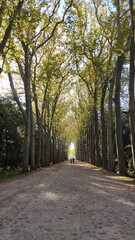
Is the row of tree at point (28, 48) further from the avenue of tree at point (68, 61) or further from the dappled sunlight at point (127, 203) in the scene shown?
the dappled sunlight at point (127, 203)

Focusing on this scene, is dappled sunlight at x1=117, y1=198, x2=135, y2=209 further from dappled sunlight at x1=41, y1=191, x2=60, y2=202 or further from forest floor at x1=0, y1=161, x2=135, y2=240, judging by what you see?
dappled sunlight at x1=41, y1=191, x2=60, y2=202

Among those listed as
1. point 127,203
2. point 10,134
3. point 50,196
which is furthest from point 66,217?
point 10,134

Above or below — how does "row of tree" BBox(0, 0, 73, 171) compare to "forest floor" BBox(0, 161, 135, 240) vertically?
above

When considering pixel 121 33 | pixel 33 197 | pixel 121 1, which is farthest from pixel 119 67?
pixel 33 197

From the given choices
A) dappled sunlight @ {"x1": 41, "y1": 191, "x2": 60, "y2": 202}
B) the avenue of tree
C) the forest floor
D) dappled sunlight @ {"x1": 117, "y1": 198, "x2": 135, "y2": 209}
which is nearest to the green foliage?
the avenue of tree

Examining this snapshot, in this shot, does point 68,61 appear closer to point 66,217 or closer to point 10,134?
point 10,134

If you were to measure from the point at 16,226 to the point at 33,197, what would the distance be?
9.97 feet

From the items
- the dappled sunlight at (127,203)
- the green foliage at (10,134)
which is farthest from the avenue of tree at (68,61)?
the dappled sunlight at (127,203)

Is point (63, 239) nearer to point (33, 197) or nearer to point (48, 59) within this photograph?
point (33, 197)

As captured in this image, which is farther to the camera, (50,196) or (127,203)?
(50,196)

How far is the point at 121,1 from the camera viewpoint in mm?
17547

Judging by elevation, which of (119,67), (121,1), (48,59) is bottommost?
(119,67)

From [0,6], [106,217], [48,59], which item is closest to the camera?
[106,217]

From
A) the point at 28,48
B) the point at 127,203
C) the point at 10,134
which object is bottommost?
Result: the point at 127,203
